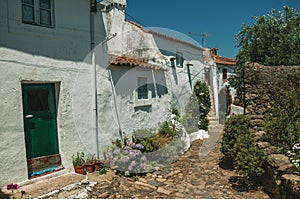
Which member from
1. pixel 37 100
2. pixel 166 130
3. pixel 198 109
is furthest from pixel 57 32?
pixel 198 109

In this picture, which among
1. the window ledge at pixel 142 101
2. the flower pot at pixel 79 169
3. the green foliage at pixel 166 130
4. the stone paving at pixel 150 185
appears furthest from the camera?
the green foliage at pixel 166 130

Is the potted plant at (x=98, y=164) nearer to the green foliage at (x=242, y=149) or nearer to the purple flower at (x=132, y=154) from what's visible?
the purple flower at (x=132, y=154)

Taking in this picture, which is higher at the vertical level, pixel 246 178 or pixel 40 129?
pixel 40 129

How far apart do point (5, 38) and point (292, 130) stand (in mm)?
6967

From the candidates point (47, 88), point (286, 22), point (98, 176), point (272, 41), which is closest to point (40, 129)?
point (47, 88)

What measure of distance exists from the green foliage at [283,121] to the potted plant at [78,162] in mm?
5038

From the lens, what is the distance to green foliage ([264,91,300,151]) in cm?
558

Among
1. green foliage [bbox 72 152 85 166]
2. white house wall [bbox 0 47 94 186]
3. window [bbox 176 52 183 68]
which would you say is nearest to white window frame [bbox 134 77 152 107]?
green foliage [bbox 72 152 85 166]

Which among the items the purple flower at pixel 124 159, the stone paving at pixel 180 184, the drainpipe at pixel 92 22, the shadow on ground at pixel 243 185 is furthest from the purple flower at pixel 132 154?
the drainpipe at pixel 92 22

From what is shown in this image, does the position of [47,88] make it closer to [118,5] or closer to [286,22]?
[118,5]

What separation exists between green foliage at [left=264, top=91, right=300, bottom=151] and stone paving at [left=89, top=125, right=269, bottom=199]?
4.66 feet

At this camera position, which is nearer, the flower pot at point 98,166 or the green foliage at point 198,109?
the flower pot at point 98,166

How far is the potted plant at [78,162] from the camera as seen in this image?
5895 mm

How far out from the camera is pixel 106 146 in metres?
6.90
